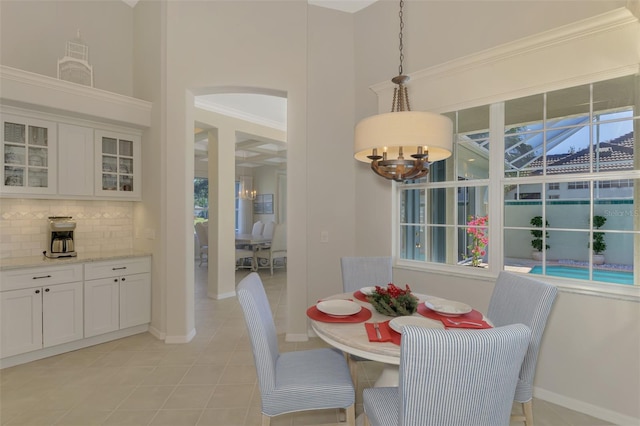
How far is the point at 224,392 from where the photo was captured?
97.3 inches

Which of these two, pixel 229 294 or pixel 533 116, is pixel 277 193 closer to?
pixel 229 294

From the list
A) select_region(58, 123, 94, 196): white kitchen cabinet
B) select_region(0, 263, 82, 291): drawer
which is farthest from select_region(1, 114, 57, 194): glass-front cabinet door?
select_region(0, 263, 82, 291): drawer

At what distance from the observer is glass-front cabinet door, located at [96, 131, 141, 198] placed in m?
3.52

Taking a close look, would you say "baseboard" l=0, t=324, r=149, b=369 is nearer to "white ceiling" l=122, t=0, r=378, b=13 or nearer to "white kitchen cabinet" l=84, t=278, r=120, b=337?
"white kitchen cabinet" l=84, t=278, r=120, b=337

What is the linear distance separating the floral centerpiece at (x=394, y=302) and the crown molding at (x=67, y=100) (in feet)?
10.8

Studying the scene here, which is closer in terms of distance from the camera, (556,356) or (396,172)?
(396,172)

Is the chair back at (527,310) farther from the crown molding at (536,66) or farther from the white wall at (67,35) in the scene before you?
the white wall at (67,35)

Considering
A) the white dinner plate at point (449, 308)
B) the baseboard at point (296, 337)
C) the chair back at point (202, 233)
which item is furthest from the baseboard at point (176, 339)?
the chair back at point (202, 233)

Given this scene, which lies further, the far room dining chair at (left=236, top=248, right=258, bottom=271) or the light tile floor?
the far room dining chair at (left=236, top=248, right=258, bottom=271)

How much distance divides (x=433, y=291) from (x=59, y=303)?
11.7 feet

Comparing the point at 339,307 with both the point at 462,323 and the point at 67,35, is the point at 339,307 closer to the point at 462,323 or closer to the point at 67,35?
the point at 462,323

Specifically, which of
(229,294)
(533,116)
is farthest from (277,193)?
(533,116)

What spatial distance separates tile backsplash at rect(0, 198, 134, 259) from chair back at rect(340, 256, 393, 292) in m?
2.84

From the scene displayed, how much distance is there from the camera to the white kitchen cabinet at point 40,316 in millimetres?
2740
